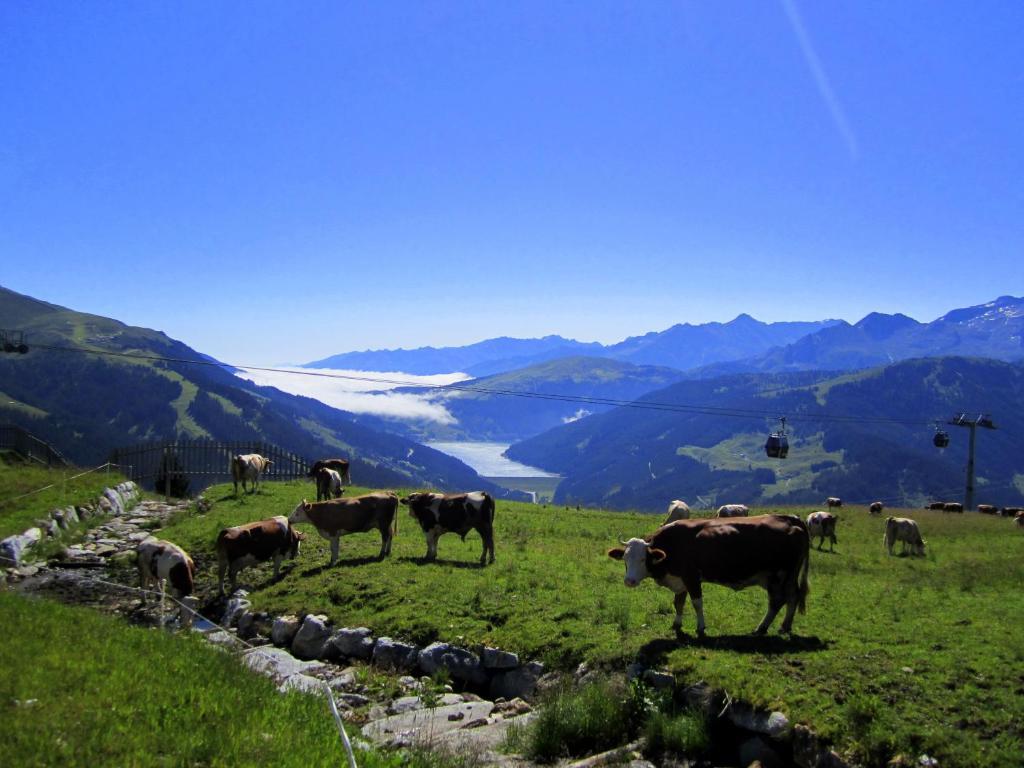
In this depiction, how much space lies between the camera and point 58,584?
20406mm

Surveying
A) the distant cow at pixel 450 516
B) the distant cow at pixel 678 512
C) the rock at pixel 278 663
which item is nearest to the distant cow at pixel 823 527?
the distant cow at pixel 678 512

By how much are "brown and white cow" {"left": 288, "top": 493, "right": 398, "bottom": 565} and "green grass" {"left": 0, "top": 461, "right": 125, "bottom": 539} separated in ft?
32.5

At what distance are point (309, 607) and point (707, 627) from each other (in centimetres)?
941

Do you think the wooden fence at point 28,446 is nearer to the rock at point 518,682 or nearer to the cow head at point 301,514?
the cow head at point 301,514

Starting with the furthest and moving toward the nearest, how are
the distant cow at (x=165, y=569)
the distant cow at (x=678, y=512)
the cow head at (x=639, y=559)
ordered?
1. the distant cow at (x=678, y=512)
2. the distant cow at (x=165, y=569)
3. the cow head at (x=639, y=559)

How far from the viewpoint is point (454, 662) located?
48.7 ft

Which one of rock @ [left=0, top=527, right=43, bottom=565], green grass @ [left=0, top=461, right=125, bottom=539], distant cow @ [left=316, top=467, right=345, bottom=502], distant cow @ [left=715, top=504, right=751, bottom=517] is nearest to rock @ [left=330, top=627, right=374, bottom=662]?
rock @ [left=0, top=527, right=43, bottom=565]

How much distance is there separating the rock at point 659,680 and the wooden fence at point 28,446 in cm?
3970

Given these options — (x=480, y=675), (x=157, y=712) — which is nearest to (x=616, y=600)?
(x=480, y=675)

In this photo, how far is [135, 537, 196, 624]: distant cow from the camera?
63.6 ft

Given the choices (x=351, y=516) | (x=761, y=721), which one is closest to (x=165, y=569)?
(x=351, y=516)

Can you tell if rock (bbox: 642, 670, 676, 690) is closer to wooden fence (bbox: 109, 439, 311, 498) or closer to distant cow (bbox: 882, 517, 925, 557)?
distant cow (bbox: 882, 517, 925, 557)

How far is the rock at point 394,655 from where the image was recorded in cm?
1526

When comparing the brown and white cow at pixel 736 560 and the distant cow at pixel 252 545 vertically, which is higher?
the brown and white cow at pixel 736 560
